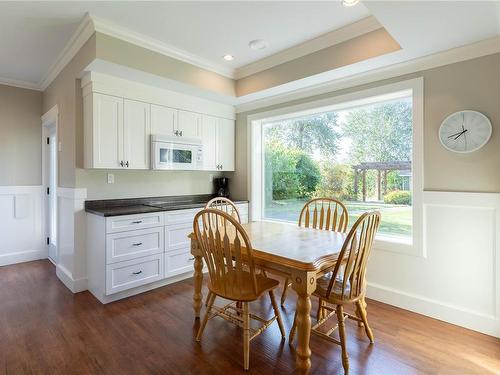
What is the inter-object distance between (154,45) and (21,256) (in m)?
3.58

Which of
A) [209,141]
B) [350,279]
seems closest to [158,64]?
[209,141]

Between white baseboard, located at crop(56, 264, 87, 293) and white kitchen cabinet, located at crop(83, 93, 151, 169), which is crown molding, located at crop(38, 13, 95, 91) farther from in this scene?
white baseboard, located at crop(56, 264, 87, 293)

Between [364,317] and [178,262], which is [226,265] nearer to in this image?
[364,317]

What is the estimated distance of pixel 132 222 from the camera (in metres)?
2.93

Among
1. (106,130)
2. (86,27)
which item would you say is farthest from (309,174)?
(86,27)

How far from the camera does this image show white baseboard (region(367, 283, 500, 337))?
7.47 ft

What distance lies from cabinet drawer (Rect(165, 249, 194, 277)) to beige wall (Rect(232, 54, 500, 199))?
2.64 m

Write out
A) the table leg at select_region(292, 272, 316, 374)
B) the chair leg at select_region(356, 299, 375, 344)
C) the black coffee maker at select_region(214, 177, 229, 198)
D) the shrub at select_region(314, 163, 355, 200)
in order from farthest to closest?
1. the black coffee maker at select_region(214, 177, 229, 198)
2. the shrub at select_region(314, 163, 355, 200)
3. the chair leg at select_region(356, 299, 375, 344)
4. the table leg at select_region(292, 272, 316, 374)

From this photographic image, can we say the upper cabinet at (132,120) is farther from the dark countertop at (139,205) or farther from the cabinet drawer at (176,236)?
the cabinet drawer at (176,236)

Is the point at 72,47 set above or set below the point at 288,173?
above

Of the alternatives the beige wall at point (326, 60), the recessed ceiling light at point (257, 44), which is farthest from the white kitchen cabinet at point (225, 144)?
the recessed ceiling light at point (257, 44)

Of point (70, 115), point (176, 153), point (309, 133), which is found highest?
point (70, 115)

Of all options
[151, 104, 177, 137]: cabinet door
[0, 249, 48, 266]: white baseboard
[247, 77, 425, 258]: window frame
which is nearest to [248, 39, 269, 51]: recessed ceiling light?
[247, 77, 425, 258]: window frame

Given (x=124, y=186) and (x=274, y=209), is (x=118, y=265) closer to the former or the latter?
(x=124, y=186)
